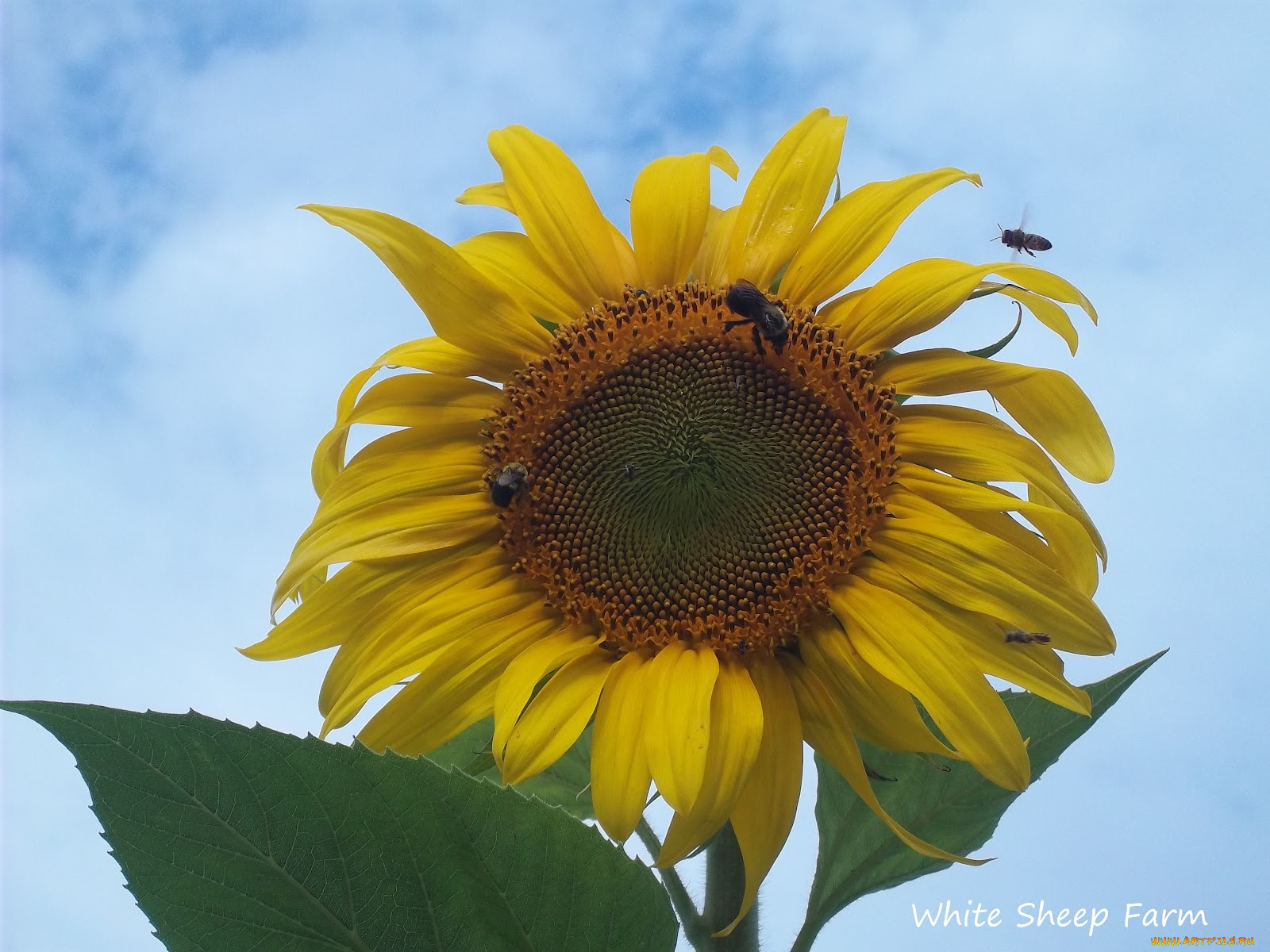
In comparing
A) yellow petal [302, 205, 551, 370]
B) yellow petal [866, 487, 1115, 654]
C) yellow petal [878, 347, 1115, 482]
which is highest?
yellow petal [302, 205, 551, 370]

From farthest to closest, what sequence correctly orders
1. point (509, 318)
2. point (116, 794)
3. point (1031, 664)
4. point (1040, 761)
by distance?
point (509, 318)
point (1040, 761)
point (1031, 664)
point (116, 794)

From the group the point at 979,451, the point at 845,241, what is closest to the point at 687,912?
the point at 979,451

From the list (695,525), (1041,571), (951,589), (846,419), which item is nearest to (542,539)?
(695,525)

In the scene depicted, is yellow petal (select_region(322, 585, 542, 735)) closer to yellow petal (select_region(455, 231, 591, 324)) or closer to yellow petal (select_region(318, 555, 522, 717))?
yellow petal (select_region(318, 555, 522, 717))

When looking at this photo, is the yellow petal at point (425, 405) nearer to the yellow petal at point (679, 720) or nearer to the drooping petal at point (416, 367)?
the drooping petal at point (416, 367)

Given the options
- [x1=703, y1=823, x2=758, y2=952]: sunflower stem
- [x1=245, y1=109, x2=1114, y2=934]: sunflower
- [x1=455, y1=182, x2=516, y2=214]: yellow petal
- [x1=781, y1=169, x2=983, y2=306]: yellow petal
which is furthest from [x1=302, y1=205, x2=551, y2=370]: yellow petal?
[x1=703, y1=823, x2=758, y2=952]: sunflower stem

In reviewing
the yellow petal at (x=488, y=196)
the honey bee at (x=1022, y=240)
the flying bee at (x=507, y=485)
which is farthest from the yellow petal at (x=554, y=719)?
the honey bee at (x=1022, y=240)

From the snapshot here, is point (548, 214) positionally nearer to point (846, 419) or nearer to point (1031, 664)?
point (846, 419)
